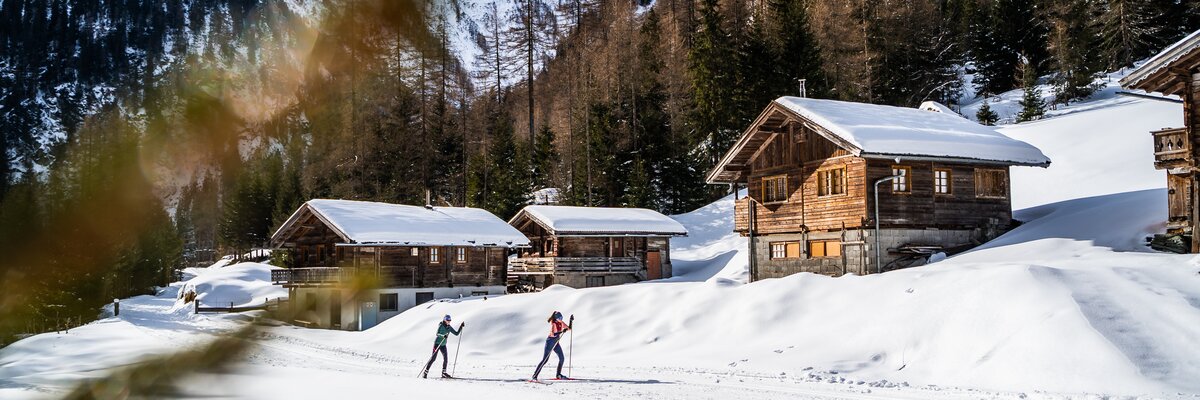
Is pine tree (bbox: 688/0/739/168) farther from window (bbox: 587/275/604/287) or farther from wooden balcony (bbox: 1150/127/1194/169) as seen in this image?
wooden balcony (bbox: 1150/127/1194/169)

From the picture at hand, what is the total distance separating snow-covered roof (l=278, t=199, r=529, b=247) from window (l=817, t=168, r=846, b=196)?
17.9m

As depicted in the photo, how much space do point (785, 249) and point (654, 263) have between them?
1547cm

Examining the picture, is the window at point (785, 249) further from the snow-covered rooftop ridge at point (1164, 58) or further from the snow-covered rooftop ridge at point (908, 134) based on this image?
the snow-covered rooftop ridge at point (1164, 58)

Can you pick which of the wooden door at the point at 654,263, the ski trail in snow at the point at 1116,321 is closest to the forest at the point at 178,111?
the ski trail in snow at the point at 1116,321

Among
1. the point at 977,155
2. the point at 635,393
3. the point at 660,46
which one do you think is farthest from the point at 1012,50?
the point at 635,393

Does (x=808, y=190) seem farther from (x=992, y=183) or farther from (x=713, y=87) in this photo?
(x=713, y=87)

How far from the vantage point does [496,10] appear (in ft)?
8.36

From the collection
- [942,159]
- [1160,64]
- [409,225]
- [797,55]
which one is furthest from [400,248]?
[797,55]

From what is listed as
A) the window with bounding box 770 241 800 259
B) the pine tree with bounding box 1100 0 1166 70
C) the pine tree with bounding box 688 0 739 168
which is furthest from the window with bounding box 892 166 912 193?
the pine tree with bounding box 1100 0 1166 70

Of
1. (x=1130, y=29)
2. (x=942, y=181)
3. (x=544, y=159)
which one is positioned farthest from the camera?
(x=544, y=159)

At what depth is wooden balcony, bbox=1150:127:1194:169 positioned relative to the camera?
79.0ft

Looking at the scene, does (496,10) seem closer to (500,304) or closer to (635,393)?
(635,393)

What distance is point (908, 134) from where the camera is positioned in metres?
32.0

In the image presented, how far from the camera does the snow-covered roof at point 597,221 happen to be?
155ft
